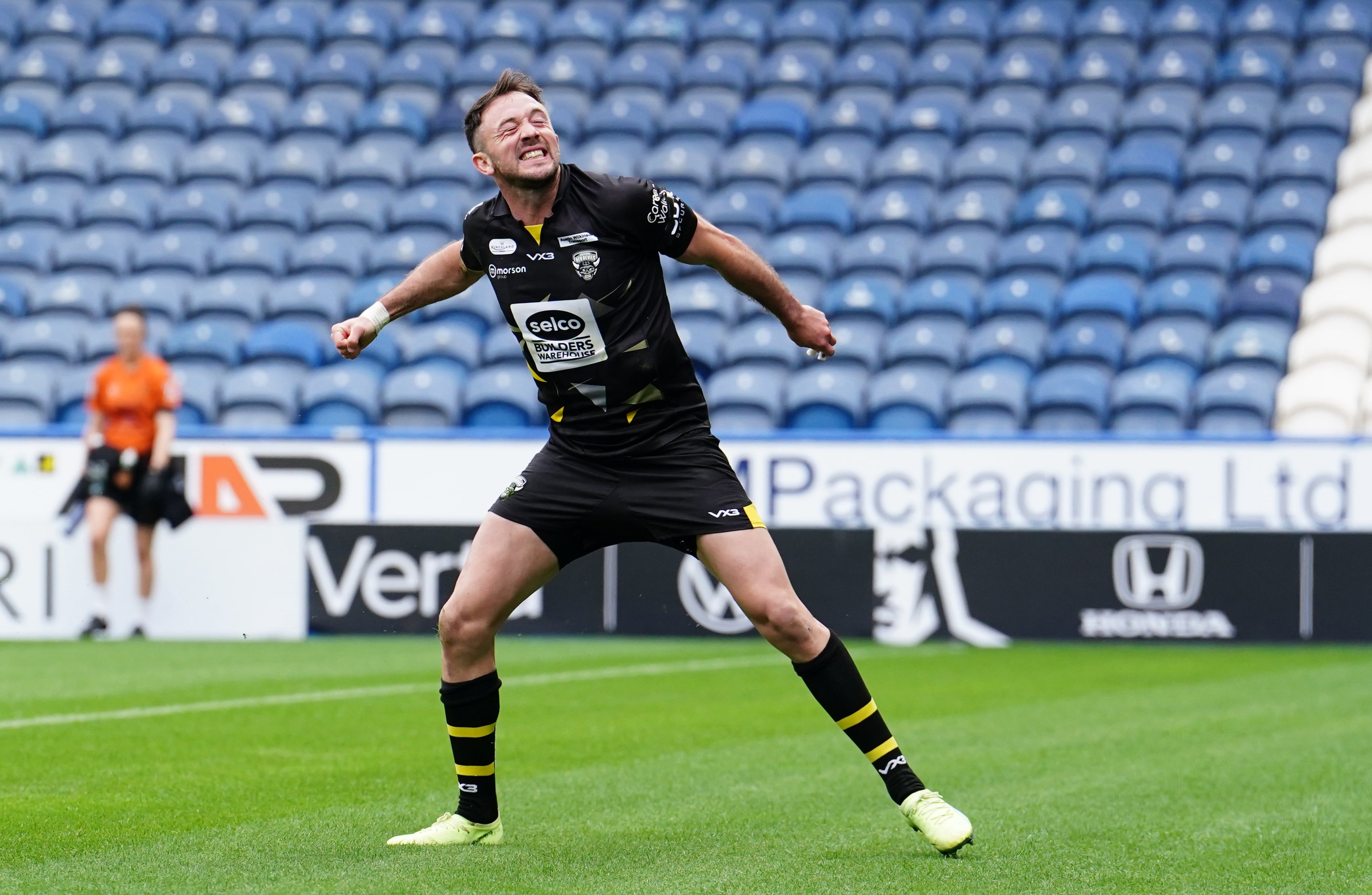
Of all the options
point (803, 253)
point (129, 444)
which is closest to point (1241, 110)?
point (803, 253)

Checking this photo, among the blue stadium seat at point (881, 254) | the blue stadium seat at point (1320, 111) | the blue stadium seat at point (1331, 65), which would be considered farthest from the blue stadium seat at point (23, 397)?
the blue stadium seat at point (1331, 65)

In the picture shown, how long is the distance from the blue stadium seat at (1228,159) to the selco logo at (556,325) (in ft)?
44.9

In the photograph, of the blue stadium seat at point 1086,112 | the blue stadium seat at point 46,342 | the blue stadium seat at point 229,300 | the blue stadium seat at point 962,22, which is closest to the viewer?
the blue stadium seat at point 46,342

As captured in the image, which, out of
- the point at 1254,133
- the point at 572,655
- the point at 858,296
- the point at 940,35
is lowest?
the point at 572,655

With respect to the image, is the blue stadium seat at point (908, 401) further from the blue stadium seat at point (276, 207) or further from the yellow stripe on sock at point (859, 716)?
the yellow stripe on sock at point (859, 716)

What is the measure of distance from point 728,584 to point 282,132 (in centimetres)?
1515

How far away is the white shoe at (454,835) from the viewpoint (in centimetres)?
480

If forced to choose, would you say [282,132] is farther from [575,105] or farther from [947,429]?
[947,429]

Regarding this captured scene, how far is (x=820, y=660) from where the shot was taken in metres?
4.83

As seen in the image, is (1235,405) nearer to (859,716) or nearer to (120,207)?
(859,716)

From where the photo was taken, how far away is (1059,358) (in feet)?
50.3

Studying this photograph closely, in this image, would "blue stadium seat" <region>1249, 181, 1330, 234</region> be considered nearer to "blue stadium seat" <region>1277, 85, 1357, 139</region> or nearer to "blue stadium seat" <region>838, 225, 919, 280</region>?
"blue stadium seat" <region>1277, 85, 1357, 139</region>

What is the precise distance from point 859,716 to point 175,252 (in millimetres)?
13397

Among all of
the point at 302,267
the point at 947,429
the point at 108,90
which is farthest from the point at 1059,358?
the point at 108,90
